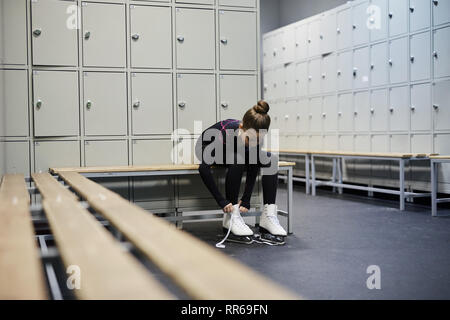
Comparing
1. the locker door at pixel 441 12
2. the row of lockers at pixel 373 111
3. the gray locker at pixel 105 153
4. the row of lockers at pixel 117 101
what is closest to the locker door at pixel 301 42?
the row of lockers at pixel 373 111

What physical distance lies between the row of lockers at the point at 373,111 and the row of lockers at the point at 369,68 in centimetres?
12

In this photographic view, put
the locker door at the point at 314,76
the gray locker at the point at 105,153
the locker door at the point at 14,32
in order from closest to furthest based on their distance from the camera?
the locker door at the point at 14,32 < the gray locker at the point at 105,153 < the locker door at the point at 314,76

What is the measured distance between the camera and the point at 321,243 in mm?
3299

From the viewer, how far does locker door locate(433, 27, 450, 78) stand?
192 inches

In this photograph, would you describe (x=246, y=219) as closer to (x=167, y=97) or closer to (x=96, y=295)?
(x=167, y=97)

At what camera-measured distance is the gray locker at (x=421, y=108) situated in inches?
202

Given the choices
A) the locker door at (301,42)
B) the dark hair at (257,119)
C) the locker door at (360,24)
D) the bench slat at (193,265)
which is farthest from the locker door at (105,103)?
the locker door at (301,42)

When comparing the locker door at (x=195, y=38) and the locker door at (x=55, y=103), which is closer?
the locker door at (x=55, y=103)

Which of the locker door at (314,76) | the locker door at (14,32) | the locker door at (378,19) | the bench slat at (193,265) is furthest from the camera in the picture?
the locker door at (314,76)

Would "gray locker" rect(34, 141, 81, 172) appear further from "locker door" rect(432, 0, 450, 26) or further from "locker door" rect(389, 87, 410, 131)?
"locker door" rect(432, 0, 450, 26)

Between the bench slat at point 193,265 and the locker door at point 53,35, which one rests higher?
the locker door at point 53,35

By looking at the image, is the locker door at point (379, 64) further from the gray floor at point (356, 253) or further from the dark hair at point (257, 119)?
the dark hair at point (257, 119)

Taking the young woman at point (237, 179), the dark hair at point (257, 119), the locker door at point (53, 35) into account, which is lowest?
the young woman at point (237, 179)
